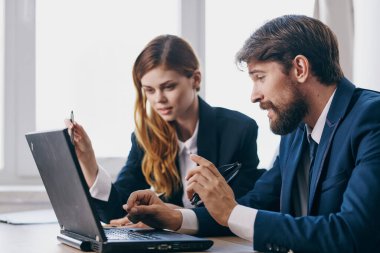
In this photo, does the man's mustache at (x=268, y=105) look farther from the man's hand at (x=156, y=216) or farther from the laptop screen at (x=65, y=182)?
the laptop screen at (x=65, y=182)

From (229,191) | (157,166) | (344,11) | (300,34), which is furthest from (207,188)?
(344,11)

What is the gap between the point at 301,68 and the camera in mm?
1870

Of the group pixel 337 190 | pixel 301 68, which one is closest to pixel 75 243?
pixel 337 190

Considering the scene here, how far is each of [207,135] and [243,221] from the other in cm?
104

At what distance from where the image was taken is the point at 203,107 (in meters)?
2.73

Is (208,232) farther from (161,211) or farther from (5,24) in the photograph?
(5,24)

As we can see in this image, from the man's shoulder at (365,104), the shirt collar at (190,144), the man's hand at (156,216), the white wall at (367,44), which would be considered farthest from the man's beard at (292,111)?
the white wall at (367,44)

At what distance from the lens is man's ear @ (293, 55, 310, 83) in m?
1.86

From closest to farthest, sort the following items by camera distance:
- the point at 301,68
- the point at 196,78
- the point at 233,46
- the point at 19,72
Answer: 1. the point at 301,68
2. the point at 196,78
3. the point at 19,72
4. the point at 233,46

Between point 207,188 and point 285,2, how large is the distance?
2093mm

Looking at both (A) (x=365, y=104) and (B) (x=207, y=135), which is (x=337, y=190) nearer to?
(A) (x=365, y=104)

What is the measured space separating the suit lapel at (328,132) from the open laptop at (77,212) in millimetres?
360

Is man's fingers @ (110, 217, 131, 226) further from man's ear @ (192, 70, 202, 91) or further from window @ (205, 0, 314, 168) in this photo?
window @ (205, 0, 314, 168)

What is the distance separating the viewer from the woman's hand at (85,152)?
223 centimetres
